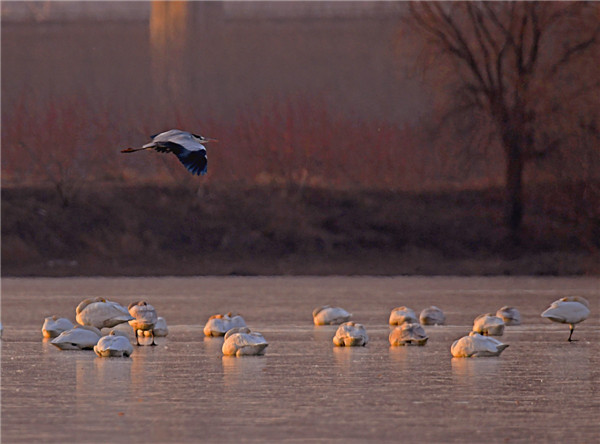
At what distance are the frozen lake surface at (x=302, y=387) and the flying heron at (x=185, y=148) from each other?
1.95m

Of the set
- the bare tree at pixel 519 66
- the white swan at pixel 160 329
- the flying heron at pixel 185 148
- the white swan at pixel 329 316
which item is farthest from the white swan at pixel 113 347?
the bare tree at pixel 519 66

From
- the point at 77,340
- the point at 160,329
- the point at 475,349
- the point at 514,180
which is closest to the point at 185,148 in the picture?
the point at 77,340

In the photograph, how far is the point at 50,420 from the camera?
10727 mm

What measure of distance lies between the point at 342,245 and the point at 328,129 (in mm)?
12240

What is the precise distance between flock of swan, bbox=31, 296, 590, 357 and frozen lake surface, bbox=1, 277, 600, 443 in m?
0.16

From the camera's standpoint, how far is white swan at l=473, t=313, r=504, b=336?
18203 millimetres

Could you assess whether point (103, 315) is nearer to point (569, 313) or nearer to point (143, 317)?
point (143, 317)

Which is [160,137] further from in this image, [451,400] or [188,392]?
[451,400]

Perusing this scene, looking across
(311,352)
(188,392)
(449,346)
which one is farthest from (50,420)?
(449,346)

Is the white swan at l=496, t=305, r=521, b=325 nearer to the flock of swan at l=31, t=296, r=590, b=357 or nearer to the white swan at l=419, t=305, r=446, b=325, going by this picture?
the flock of swan at l=31, t=296, r=590, b=357

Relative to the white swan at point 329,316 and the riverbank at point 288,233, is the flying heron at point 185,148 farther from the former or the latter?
the riverbank at point 288,233

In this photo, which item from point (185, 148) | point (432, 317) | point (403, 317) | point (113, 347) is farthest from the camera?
point (432, 317)

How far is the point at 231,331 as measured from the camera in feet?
53.3

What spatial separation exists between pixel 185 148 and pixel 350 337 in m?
4.22
